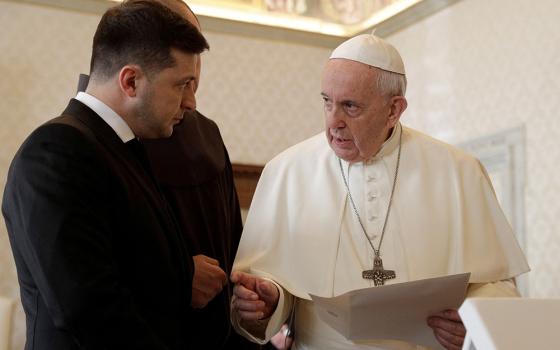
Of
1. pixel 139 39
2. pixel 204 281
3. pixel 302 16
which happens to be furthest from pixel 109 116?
pixel 302 16

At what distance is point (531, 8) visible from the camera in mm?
6621

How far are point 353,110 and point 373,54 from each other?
0.30 metres

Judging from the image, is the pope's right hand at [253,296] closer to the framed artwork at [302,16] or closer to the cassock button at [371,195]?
the cassock button at [371,195]

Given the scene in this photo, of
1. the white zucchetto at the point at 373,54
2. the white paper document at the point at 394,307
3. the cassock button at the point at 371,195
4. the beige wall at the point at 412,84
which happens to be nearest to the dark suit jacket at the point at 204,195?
the white paper document at the point at 394,307

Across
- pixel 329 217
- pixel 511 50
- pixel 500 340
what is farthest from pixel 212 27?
pixel 500 340

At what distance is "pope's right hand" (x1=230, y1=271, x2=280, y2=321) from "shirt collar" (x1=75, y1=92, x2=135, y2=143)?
752mm

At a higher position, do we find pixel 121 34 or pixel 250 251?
pixel 121 34

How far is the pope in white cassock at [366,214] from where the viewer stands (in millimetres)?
3207

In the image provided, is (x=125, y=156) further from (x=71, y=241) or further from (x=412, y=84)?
(x=412, y=84)

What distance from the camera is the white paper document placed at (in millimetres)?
2631

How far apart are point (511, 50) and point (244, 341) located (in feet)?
14.7

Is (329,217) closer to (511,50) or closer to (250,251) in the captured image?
(250,251)

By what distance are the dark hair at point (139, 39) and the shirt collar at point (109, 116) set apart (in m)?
0.08

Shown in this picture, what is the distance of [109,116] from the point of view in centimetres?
240
